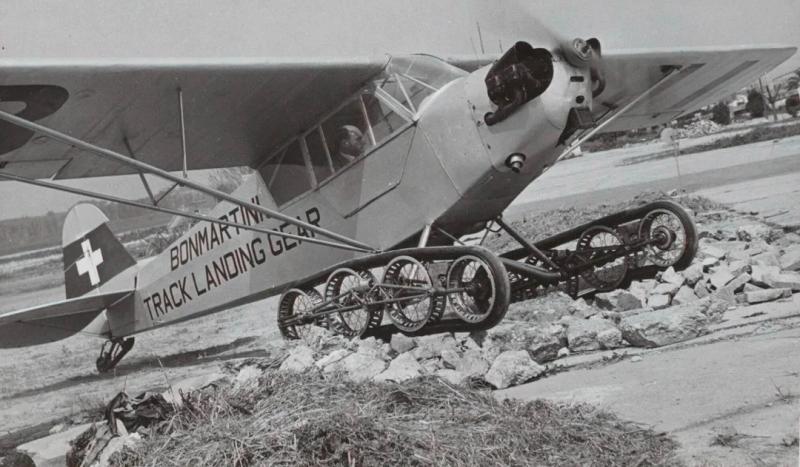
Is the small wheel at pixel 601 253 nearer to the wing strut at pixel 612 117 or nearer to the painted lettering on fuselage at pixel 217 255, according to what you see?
the wing strut at pixel 612 117

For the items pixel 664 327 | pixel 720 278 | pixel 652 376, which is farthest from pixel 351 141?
pixel 720 278

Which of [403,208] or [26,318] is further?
[26,318]

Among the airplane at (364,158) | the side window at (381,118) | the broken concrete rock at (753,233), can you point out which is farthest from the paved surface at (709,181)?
the side window at (381,118)

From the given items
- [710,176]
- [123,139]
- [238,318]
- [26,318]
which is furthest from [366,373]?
[710,176]

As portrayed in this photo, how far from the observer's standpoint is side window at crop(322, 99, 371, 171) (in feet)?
22.8

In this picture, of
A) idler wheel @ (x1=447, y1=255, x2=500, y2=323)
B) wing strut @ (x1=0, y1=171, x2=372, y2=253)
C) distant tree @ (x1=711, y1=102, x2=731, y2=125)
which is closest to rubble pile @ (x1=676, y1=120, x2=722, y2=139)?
distant tree @ (x1=711, y1=102, x2=731, y2=125)

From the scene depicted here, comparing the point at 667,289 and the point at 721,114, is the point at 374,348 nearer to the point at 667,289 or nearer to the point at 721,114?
the point at 667,289

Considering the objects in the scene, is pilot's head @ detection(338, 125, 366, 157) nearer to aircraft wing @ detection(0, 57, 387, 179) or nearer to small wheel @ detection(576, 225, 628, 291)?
aircraft wing @ detection(0, 57, 387, 179)

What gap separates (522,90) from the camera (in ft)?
18.7

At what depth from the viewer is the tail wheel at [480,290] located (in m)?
5.56

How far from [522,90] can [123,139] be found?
3949 millimetres

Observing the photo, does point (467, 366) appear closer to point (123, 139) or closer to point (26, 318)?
point (123, 139)

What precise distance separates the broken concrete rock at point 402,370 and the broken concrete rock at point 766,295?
3.23 metres

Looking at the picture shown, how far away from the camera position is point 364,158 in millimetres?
6867
